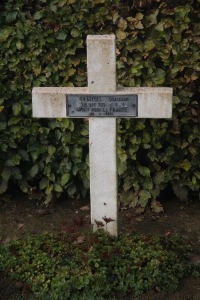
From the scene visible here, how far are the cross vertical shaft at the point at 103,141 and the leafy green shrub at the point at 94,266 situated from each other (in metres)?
0.17

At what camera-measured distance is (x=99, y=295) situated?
4.21m

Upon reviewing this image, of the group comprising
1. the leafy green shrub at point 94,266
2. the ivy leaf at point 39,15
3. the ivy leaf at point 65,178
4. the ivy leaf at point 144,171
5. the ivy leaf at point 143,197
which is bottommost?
the leafy green shrub at point 94,266

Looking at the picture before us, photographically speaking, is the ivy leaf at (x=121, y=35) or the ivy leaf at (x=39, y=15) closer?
the ivy leaf at (x=121, y=35)

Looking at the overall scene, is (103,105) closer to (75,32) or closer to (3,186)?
(75,32)

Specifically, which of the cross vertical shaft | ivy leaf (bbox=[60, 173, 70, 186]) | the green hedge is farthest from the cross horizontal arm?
ivy leaf (bbox=[60, 173, 70, 186])

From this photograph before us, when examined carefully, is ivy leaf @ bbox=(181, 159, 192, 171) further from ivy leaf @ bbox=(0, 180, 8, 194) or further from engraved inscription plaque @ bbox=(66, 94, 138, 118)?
ivy leaf @ bbox=(0, 180, 8, 194)

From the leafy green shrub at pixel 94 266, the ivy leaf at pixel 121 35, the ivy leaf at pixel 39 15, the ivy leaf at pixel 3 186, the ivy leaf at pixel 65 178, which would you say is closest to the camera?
the leafy green shrub at pixel 94 266

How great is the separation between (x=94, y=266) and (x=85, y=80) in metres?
1.67

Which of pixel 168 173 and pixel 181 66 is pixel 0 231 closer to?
pixel 168 173

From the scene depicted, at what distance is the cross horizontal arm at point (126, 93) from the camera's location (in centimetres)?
439

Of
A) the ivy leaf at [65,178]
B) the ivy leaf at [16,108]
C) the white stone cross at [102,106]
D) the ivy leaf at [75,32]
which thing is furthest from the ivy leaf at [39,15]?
the ivy leaf at [65,178]

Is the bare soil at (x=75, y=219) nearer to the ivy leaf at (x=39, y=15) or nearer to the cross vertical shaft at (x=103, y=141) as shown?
the cross vertical shaft at (x=103, y=141)

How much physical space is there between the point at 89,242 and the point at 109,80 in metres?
1.13

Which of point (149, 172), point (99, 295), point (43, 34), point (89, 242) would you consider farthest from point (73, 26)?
point (99, 295)
